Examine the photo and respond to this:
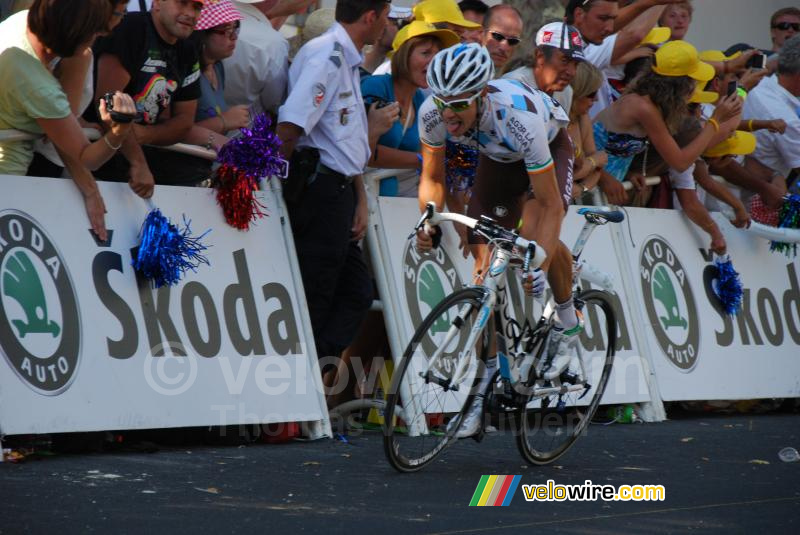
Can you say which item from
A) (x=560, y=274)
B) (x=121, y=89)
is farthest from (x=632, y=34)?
(x=121, y=89)

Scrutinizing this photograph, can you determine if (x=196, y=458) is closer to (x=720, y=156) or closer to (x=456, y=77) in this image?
(x=456, y=77)

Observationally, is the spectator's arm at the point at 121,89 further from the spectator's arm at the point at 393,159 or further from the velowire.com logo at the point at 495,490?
the velowire.com logo at the point at 495,490

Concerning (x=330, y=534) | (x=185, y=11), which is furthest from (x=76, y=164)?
(x=330, y=534)

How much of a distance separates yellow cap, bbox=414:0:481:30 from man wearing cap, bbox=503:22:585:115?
120 cm

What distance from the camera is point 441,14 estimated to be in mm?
8523

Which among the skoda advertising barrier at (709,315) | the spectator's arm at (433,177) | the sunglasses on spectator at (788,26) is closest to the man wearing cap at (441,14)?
the skoda advertising barrier at (709,315)

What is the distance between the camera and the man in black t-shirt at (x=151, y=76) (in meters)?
6.74

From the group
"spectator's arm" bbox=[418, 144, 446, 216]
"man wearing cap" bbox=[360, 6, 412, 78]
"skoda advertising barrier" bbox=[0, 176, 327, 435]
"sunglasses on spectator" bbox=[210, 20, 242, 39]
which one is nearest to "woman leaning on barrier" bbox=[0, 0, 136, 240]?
"skoda advertising barrier" bbox=[0, 176, 327, 435]

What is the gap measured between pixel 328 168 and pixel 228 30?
95 cm

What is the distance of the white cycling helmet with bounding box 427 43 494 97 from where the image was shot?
5.91 m

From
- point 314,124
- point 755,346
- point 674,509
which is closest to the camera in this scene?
point 674,509

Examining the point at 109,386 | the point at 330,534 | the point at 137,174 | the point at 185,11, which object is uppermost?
the point at 185,11

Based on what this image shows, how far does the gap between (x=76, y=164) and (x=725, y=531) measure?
3.52 metres

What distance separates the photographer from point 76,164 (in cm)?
644
